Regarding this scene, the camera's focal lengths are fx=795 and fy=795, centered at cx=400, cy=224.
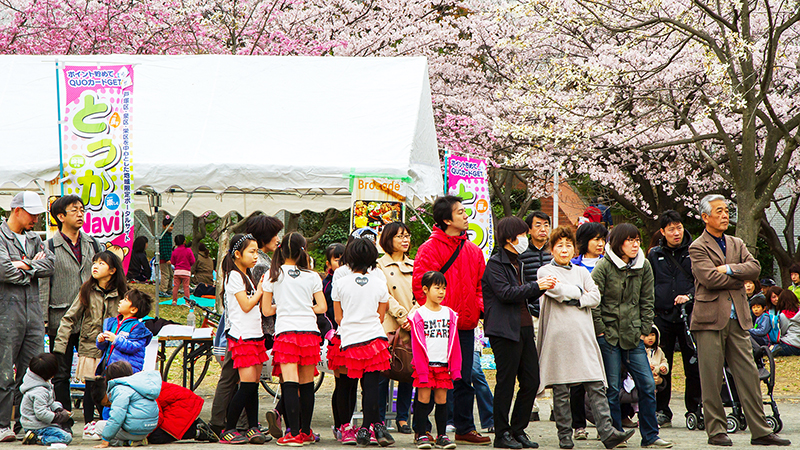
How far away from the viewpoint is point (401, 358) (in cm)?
600

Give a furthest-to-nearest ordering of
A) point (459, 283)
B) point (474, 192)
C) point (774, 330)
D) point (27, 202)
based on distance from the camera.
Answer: point (774, 330) < point (474, 192) < point (27, 202) < point (459, 283)

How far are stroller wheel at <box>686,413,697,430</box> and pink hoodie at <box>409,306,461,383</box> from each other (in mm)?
2387

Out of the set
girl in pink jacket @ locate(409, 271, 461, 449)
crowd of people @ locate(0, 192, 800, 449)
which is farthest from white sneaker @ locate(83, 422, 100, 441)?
girl in pink jacket @ locate(409, 271, 461, 449)

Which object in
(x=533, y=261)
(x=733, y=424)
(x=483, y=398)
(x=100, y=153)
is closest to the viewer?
(x=733, y=424)

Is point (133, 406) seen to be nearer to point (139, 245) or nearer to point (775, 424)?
point (775, 424)

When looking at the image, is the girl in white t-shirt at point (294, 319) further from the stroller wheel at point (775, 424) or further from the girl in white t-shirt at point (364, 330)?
the stroller wheel at point (775, 424)

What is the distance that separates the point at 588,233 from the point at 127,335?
3.80 meters

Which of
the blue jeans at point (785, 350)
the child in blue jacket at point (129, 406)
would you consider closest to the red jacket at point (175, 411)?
the child in blue jacket at point (129, 406)

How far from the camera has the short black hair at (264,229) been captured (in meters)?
6.18

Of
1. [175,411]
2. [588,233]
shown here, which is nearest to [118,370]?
[175,411]

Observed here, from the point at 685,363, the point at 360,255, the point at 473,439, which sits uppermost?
the point at 360,255

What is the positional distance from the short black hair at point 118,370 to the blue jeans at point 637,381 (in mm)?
3602

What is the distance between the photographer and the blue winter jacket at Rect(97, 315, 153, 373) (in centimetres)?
618

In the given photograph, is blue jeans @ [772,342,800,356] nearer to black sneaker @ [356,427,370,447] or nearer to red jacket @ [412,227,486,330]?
red jacket @ [412,227,486,330]
